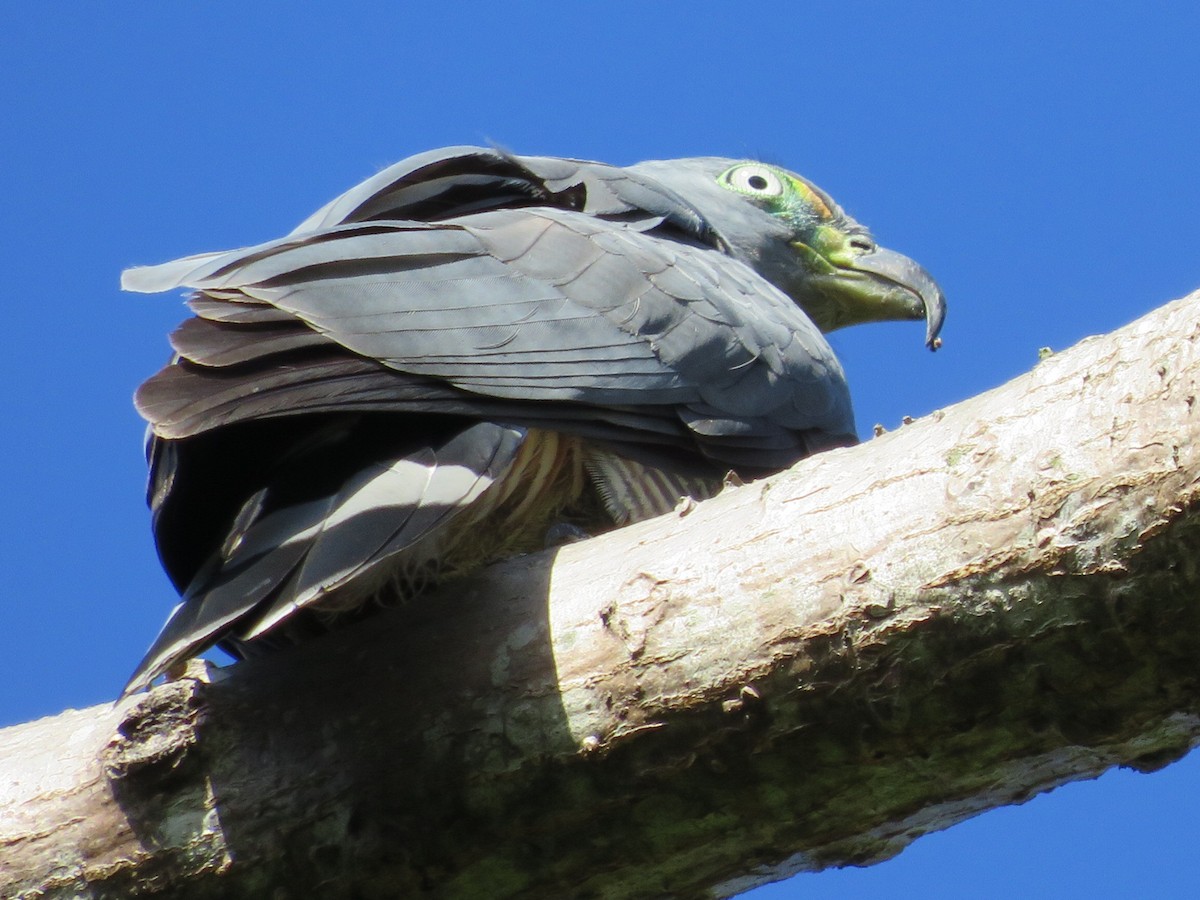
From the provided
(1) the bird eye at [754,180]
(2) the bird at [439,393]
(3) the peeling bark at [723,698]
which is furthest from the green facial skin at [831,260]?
(3) the peeling bark at [723,698]

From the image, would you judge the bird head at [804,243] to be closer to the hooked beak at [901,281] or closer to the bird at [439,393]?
the hooked beak at [901,281]

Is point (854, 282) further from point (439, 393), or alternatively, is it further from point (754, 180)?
point (439, 393)

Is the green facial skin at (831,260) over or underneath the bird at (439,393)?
over

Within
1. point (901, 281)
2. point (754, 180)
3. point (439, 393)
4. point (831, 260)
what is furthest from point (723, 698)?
point (754, 180)

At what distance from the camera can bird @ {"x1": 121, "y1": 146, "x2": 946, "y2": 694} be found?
2615mm

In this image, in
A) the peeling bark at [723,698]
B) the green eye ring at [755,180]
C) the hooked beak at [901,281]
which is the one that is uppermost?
the green eye ring at [755,180]

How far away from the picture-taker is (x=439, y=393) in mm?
2852

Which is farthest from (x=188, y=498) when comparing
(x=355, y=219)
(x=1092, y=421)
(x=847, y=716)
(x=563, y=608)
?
(x=1092, y=421)

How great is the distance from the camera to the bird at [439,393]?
2615 millimetres

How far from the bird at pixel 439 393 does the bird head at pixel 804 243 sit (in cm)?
145

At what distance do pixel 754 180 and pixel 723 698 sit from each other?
12.3ft

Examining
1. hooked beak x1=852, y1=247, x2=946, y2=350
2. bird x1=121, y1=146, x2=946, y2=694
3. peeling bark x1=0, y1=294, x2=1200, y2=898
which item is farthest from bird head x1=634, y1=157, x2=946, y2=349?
peeling bark x1=0, y1=294, x2=1200, y2=898

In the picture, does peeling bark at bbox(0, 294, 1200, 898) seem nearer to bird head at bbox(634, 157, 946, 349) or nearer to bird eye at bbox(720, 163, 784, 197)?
bird head at bbox(634, 157, 946, 349)

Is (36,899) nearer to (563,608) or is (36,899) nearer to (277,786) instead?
(277,786)
